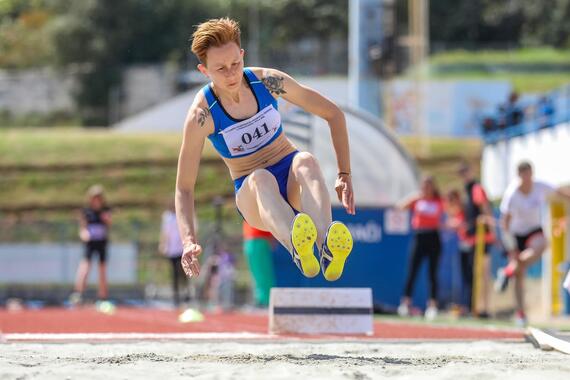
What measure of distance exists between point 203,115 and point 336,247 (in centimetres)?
119

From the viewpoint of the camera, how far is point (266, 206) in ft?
23.8

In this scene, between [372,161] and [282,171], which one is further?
[372,161]

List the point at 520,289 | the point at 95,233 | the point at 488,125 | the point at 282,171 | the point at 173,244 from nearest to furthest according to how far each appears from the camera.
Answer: the point at 282,171, the point at 520,289, the point at 95,233, the point at 173,244, the point at 488,125

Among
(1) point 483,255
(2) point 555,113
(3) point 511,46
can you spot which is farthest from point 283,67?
(1) point 483,255

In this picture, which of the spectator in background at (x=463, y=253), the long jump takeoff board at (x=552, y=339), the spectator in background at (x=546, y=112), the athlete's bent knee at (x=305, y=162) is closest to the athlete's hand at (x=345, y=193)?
the athlete's bent knee at (x=305, y=162)

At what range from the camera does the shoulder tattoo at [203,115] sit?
724 cm

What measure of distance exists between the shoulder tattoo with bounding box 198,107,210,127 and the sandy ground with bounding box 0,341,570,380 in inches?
56.7

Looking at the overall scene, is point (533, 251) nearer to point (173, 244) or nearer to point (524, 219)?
point (524, 219)

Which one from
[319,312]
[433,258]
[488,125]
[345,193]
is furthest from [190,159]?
[488,125]

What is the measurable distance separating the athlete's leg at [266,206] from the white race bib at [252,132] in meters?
0.18

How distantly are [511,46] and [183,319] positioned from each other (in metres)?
49.5

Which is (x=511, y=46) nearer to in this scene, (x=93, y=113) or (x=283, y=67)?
(x=283, y=67)

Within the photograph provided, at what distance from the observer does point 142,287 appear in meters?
22.3

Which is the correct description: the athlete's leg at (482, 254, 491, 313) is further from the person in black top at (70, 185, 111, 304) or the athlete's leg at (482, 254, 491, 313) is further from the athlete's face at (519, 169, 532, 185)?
the person in black top at (70, 185, 111, 304)
